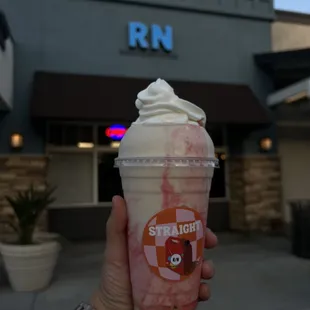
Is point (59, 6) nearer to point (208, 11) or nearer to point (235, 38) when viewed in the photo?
point (208, 11)

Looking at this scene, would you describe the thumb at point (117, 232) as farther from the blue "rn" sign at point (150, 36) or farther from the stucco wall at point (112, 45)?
the blue "rn" sign at point (150, 36)

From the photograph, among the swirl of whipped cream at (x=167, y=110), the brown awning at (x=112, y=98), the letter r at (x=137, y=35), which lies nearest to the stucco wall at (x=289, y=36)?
the brown awning at (x=112, y=98)

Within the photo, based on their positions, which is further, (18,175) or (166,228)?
(18,175)

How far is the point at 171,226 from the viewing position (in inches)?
61.1

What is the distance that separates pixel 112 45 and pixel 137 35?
62cm

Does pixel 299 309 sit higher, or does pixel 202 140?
pixel 202 140

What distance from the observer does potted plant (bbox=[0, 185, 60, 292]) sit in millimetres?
5051

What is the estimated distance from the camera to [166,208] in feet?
5.19

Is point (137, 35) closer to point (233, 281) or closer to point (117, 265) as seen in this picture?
point (233, 281)

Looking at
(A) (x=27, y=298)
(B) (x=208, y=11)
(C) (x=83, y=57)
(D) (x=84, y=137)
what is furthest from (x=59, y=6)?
(A) (x=27, y=298)

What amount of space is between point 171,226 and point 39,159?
7054 mm

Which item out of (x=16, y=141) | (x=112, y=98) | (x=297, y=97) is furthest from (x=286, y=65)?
(x=16, y=141)

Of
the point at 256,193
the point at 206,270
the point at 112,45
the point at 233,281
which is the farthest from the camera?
the point at 256,193

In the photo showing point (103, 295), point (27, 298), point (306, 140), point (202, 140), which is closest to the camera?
point (202, 140)
